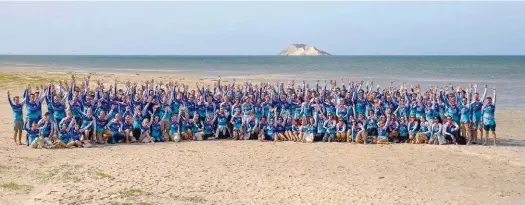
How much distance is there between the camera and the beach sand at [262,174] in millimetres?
12070

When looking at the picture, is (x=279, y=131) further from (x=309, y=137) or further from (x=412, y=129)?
(x=412, y=129)

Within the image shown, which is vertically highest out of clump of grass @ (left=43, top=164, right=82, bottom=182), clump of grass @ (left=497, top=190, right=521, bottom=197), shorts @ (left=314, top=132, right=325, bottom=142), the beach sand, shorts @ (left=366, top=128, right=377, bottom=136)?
shorts @ (left=366, top=128, right=377, bottom=136)

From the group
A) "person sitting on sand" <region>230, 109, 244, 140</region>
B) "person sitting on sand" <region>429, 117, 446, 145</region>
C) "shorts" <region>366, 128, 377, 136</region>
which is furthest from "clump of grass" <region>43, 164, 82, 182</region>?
"person sitting on sand" <region>429, 117, 446, 145</region>

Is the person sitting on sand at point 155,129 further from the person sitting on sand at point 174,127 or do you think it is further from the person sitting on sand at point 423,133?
the person sitting on sand at point 423,133

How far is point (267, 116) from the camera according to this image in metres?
19.7

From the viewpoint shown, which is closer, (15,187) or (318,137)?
(15,187)

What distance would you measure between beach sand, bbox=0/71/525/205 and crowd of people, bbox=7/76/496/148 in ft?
2.16

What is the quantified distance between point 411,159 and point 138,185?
7.67 meters

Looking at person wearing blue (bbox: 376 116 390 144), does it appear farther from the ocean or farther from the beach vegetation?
the ocean

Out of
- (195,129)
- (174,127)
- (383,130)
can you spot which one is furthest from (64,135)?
(383,130)

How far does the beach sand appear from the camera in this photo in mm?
12070

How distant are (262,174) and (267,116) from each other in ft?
18.7

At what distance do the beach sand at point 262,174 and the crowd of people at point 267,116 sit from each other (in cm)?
66

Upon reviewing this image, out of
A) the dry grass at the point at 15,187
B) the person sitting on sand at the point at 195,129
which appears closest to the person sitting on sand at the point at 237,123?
the person sitting on sand at the point at 195,129
